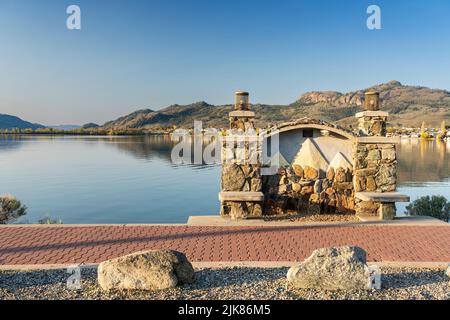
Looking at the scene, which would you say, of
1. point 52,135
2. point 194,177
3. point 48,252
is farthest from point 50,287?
point 52,135

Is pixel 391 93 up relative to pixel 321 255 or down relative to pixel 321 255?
up

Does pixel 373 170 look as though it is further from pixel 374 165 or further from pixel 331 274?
pixel 331 274

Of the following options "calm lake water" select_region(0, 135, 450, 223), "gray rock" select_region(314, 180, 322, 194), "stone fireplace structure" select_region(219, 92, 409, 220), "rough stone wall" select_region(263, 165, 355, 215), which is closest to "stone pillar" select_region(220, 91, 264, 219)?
"stone fireplace structure" select_region(219, 92, 409, 220)

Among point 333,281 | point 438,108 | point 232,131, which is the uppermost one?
point 438,108

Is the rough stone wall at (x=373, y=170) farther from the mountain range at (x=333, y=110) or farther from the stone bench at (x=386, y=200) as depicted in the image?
the mountain range at (x=333, y=110)

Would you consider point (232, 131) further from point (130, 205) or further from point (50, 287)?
point (130, 205)

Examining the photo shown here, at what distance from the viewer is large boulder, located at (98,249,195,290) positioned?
468 cm

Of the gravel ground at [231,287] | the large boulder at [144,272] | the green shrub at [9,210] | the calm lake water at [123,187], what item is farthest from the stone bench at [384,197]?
the green shrub at [9,210]

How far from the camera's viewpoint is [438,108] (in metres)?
90.1

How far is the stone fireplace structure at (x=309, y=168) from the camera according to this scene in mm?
9352

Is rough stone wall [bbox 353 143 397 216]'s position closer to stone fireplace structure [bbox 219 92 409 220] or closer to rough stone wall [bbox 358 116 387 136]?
stone fireplace structure [bbox 219 92 409 220]

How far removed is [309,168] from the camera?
10.3 m

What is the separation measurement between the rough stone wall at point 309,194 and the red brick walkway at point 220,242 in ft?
5.25
